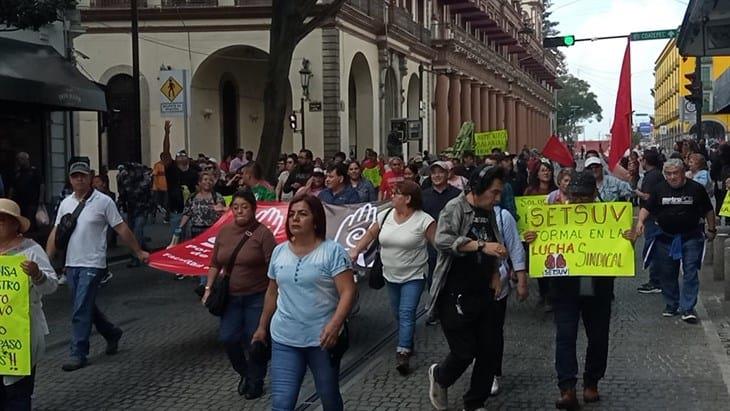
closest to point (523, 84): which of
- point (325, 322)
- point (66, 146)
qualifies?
point (66, 146)

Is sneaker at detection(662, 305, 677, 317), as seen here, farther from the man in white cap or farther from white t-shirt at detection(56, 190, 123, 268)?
white t-shirt at detection(56, 190, 123, 268)

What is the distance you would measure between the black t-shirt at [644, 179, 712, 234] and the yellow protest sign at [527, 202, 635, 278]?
10.3 ft

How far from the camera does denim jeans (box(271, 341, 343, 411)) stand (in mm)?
5191

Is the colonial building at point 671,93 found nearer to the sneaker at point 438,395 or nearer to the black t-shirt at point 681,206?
the black t-shirt at point 681,206

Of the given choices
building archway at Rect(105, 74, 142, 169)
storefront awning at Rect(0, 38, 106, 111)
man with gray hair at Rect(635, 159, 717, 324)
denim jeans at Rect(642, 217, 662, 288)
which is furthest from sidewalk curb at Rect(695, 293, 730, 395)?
building archway at Rect(105, 74, 142, 169)

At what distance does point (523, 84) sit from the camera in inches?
3243

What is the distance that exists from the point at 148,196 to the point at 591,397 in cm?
1084

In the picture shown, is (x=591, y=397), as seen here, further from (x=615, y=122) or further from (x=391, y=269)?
(x=615, y=122)

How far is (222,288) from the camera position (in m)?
6.91

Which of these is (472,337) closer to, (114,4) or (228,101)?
(114,4)

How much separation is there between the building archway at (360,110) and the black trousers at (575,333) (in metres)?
29.0

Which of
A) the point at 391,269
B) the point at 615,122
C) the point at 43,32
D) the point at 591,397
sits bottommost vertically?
the point at 591,397

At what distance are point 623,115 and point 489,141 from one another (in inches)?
576

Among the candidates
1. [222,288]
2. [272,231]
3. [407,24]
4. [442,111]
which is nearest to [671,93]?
[442,111]
